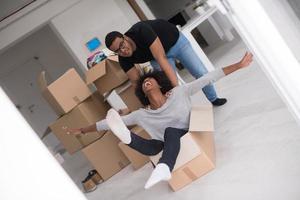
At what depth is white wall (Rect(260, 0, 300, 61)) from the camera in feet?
3.24

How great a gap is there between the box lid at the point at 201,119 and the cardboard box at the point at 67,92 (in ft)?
4.60

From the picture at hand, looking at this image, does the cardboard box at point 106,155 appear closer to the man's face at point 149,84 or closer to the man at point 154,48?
the man at point 154,48

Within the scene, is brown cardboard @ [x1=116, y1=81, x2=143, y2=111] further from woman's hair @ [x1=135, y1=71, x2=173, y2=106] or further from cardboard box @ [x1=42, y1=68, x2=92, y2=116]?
woman's hair @ [x1=135, y1=71, x2=173, y2=106]

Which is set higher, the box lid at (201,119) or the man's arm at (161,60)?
the man's arm at (161,60)

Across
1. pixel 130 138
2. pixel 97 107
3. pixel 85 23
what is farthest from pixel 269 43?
pixel 85 23

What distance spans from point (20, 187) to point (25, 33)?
4.79 m

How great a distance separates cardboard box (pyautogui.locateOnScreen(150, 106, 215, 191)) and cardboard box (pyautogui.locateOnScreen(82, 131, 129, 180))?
123cm

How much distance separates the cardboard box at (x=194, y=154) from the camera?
2248mm

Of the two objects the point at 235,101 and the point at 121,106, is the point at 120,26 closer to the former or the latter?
the point at 121,106

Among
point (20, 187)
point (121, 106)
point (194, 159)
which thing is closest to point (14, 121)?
point (20, 187)

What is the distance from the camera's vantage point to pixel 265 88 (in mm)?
2883

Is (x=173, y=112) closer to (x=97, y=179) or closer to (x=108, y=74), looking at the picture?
(x=108, y=74)

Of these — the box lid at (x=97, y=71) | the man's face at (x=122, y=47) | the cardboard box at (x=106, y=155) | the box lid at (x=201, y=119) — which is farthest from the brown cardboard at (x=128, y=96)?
the box lid at (x=201, y=119)

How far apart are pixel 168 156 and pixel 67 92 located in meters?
1.64
